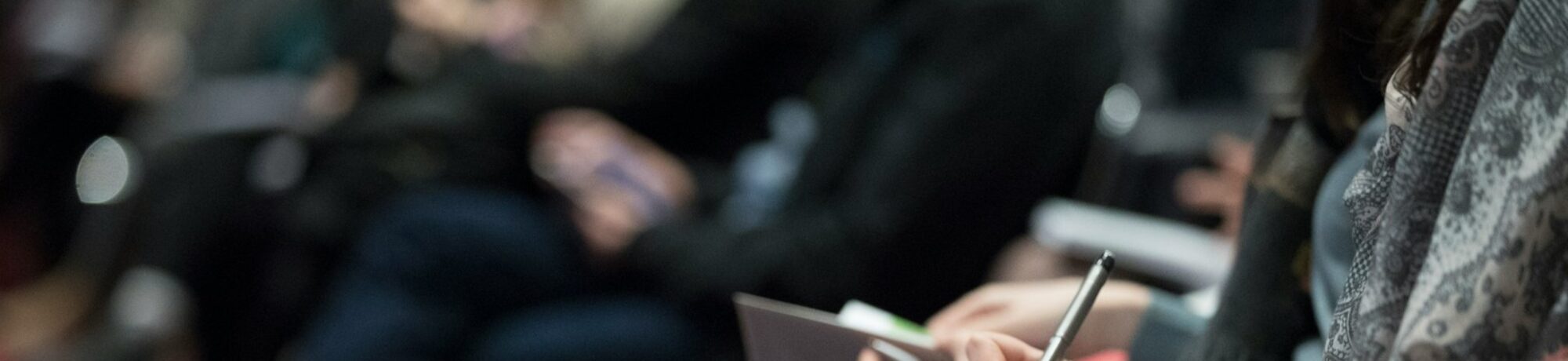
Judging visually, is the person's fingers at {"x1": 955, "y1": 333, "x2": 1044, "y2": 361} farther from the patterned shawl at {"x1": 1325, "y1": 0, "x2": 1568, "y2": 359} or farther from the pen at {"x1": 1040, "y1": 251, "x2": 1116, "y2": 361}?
the patterned shawl at {"x1": 1325, "y1": 0, "x2": 1568, "y2": 359}

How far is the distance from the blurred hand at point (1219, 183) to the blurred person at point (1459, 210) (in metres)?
1.07

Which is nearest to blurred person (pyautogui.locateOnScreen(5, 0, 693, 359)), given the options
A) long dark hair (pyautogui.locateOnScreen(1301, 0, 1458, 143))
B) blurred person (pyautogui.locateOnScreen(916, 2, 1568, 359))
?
long dark hair (pyautogui.locateOnScreen(1301, 0, 1458, 143))

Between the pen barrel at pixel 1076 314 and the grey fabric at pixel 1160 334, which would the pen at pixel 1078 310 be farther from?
the grey fabric at pixel 1160 334

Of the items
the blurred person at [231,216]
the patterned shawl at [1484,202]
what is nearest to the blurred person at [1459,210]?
the patterned shawl at [1484,202]

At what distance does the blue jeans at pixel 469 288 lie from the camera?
172cm

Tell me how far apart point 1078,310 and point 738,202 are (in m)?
1.16

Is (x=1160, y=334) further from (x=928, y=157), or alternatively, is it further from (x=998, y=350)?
(x=928, y=157)

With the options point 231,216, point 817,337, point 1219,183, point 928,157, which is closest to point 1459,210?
point 817,337

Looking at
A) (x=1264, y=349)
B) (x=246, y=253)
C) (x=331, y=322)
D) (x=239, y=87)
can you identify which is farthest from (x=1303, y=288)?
(x=239, y=87)

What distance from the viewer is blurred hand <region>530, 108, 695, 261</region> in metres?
1.75

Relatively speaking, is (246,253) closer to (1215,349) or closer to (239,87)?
(239,87)

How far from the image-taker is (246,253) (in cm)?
215

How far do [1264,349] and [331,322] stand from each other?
4.35ft

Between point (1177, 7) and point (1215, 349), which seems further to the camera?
point (1177, 7)
